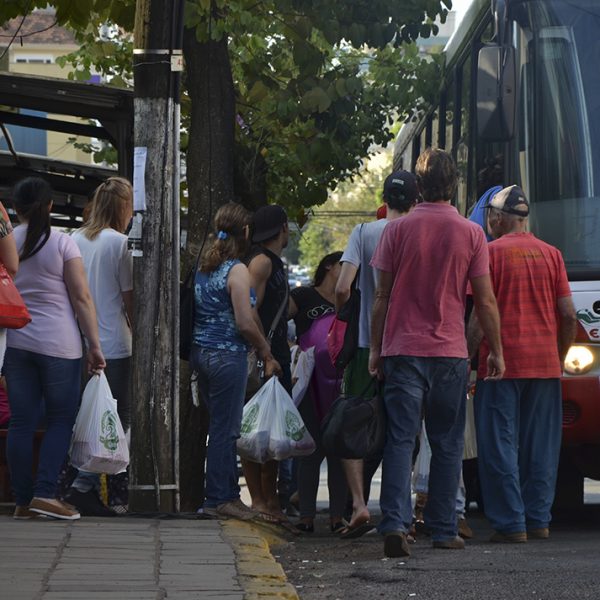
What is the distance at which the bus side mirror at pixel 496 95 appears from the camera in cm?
953

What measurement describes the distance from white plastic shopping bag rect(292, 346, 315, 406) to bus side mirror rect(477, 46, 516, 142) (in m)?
1.66

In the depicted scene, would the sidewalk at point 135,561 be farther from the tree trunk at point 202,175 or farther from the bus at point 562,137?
the tree trunk at point 202,175

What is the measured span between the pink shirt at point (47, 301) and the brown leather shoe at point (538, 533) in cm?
259

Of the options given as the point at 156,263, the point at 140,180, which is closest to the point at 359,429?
the point at 156,263

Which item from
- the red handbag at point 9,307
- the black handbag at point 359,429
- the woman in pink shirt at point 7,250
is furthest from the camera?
the black handbag at point 359,429

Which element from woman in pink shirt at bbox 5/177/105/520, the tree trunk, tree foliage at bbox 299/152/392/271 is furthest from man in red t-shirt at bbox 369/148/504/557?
tree foliage at bbox 299/152/392/271

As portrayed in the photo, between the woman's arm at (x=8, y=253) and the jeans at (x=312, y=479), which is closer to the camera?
the woman's arm at (x=8, y=253)

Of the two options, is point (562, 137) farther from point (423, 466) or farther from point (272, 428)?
point (272, 428)

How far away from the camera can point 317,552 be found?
344 inches

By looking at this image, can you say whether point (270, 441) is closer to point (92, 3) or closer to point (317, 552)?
point (317, 552)

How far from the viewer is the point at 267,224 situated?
9.88 meters

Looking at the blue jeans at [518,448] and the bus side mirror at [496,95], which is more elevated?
the bus side mirror at [496,95]

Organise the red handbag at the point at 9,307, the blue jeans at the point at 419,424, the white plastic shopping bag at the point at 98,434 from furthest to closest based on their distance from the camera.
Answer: the white plastic shopping bag at the point at 98,434, the blue jeans at the point at 419,424, the red handbag at the point at 9,307

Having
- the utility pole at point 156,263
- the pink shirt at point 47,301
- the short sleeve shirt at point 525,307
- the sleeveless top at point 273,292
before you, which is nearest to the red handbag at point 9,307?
the pink shirt at point 47,301
